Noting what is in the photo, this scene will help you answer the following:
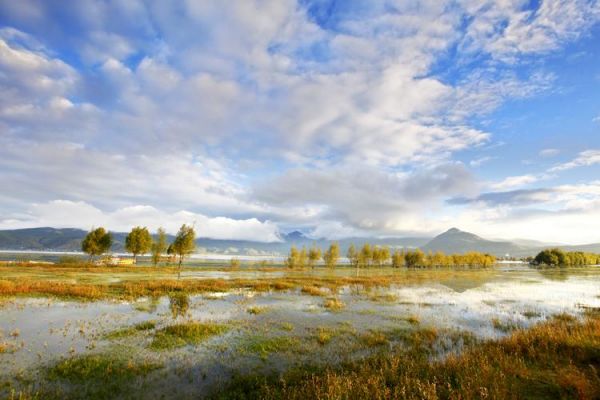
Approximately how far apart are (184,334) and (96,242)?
372 ft

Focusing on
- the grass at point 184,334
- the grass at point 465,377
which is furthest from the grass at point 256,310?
the grass at point 465,377

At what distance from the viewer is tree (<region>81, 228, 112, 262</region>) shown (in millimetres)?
111562

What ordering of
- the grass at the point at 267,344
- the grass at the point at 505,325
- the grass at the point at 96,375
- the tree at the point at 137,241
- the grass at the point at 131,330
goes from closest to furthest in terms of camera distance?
1. the grass at the point at 96,375
2. the grass at the point at 267,344
3. the grass at the point at 131,330
4. the grass at the point at 505,325
5. the tree at the point at 137,241

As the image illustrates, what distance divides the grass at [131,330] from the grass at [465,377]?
1245cm

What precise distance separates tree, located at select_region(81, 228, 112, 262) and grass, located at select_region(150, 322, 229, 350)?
111m

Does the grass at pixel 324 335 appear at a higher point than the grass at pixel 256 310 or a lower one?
higher

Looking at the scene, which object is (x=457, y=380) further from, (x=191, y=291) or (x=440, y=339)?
(x=191, y=291)

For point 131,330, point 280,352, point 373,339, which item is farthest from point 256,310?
point 373,339

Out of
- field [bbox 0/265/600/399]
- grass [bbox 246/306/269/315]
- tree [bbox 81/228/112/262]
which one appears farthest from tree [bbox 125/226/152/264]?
grass [bbox 246/306/269/315]

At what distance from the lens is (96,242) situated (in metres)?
113

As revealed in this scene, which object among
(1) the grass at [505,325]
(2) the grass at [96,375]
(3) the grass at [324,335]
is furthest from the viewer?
(1) the grass at [505,325]

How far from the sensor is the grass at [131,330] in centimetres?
2223

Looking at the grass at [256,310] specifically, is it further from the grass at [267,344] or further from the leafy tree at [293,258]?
the leafy tree at [293,258]

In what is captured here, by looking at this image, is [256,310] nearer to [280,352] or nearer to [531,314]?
[280,352]
